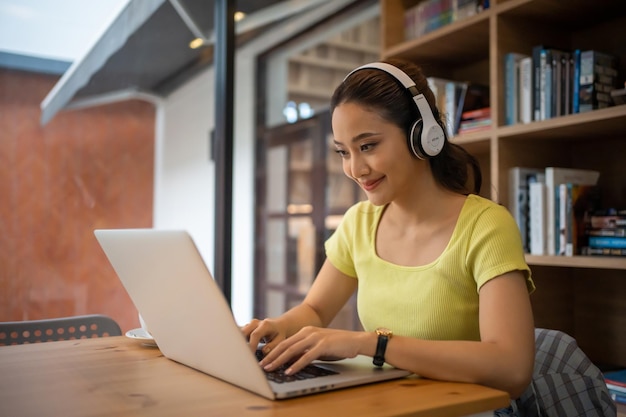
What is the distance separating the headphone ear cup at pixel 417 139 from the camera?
4.28 feet

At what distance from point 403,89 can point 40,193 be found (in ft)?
5.66

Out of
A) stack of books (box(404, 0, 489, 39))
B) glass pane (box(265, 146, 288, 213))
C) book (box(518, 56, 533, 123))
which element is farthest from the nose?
glass pane (box(265, 146, 288, 213))

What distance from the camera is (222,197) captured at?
298 centimetres

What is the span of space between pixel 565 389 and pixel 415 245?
409 millimetres

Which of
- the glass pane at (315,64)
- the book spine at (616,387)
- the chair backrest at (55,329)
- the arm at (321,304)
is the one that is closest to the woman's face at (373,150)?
the arm at (321,304)

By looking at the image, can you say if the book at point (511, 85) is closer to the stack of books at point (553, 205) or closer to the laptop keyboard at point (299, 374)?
the stack of books at point (553, 205)

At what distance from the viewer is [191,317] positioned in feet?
3.06

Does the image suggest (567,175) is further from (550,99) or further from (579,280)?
(579,280)

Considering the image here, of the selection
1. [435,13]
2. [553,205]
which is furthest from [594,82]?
[435,13]

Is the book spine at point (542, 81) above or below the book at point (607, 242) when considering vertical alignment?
above

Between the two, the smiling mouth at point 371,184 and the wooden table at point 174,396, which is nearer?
the wooden table at point 174,396

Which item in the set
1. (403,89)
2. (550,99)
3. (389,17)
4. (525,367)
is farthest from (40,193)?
(525,367)

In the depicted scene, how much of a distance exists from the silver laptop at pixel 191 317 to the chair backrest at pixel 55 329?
501mm

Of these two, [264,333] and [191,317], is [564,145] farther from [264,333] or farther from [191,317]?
[191,317]
